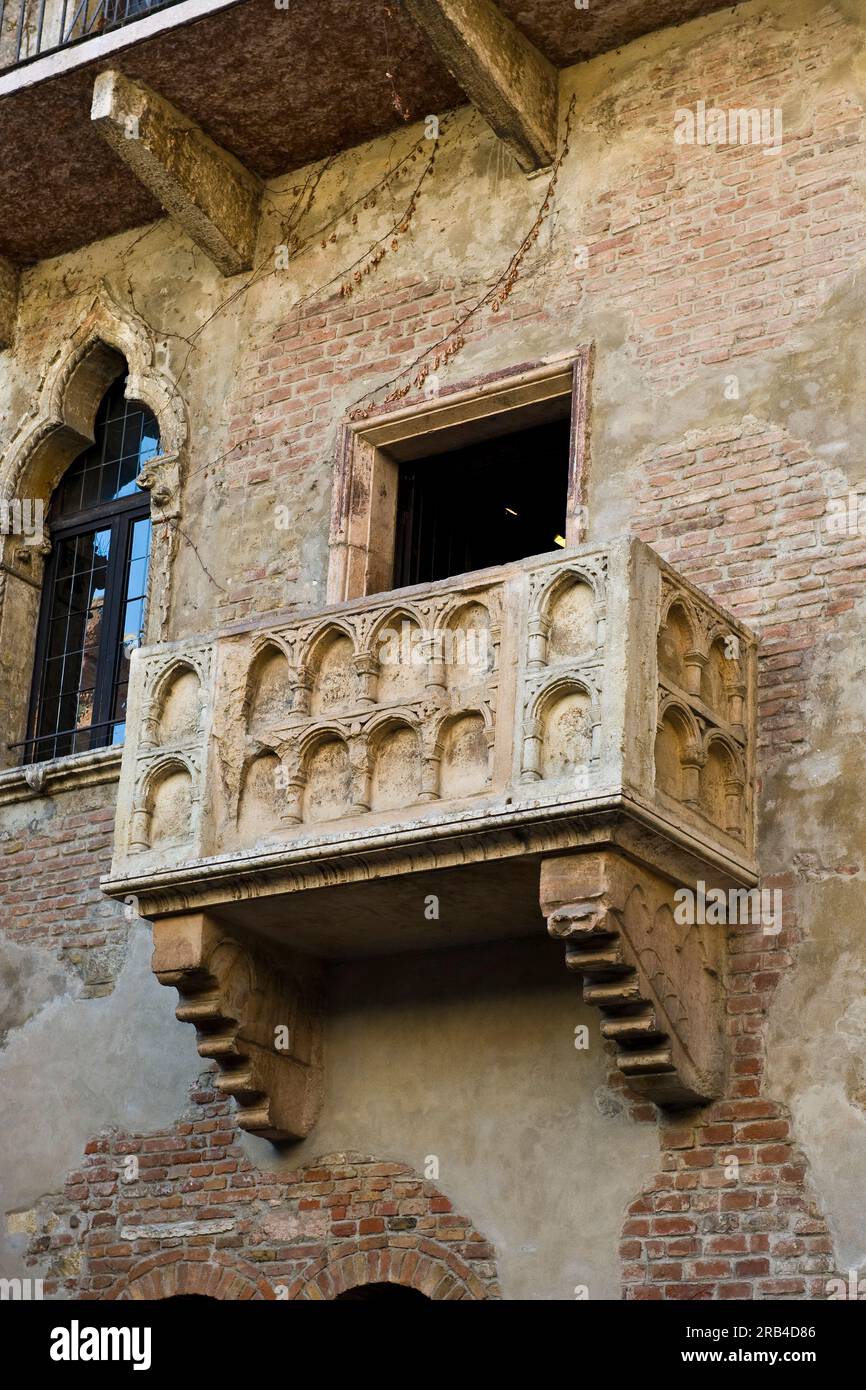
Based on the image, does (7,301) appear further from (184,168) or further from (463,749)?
(463,749)

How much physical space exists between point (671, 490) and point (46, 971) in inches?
152

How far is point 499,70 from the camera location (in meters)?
9.77

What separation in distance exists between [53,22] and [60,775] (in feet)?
13.9

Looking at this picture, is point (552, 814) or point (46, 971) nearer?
point (552, 814)

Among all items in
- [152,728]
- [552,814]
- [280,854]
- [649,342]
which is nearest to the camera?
[552,814]

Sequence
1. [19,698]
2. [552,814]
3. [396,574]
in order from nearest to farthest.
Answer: [552,814]
[396,574]
[19,698]

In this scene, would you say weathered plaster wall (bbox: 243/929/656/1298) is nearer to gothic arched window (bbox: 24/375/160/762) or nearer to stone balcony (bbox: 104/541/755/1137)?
stone balcony (bbox: 104/541/755/1137)

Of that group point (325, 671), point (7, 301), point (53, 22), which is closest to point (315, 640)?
point (325, 671)

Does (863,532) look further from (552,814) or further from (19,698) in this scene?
(19,698)

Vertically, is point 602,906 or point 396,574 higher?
point 396,574

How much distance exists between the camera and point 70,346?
1155 cm

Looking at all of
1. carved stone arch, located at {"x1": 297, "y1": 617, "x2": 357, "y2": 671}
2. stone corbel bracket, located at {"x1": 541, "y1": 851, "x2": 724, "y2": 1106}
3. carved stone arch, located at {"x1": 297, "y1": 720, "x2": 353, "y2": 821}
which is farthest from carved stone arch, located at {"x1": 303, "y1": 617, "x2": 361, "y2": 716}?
stone corbel bracket, located at {"x1": 541, "y1": 851, "x2": 724, "y2": 1106}

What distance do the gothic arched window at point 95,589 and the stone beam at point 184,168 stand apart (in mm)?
1107
